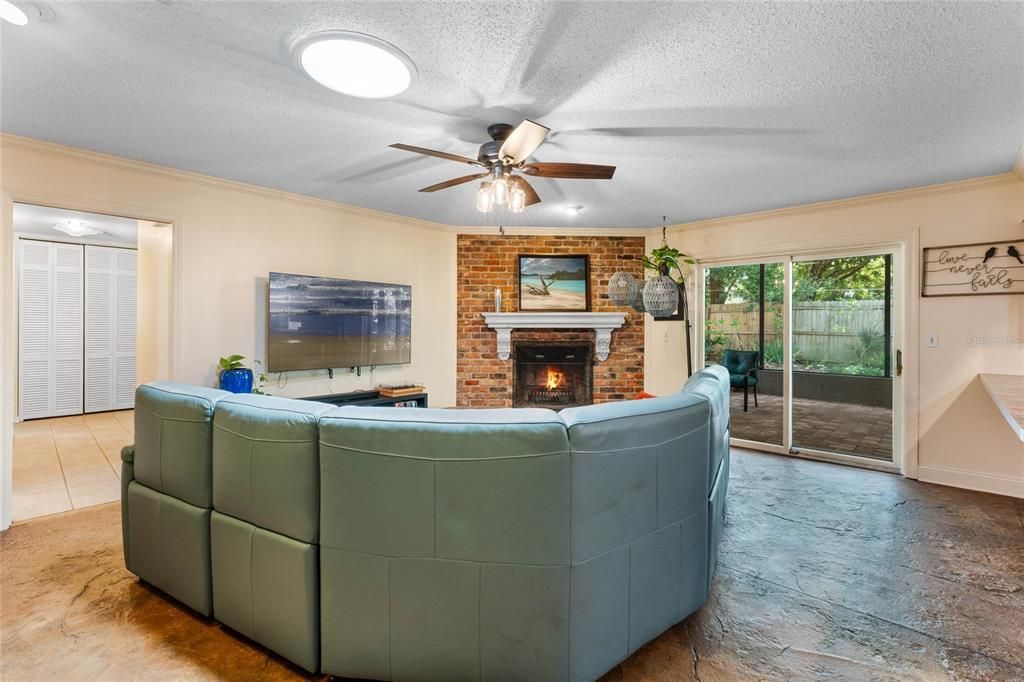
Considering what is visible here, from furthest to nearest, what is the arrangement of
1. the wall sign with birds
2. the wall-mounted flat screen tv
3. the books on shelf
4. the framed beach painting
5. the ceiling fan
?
1. the framed beach painting
2. the books on shelf
3. the wall-mounted flat screen tv
4. the wall sign with birds
5. the ceiling fan

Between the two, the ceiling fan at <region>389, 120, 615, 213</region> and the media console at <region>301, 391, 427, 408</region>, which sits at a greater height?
the ceiling fan at <region>389, 120, 615, 213</region>

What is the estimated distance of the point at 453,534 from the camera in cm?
139

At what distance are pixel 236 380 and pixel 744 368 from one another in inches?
179

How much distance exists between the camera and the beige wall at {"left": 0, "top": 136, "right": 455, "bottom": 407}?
2.96 meters

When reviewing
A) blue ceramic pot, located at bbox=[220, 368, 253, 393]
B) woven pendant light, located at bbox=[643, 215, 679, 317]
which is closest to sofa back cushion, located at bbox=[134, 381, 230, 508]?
blue ceramic pot, located at bbox=[220, 368, 253, 393]

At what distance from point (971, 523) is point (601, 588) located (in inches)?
114

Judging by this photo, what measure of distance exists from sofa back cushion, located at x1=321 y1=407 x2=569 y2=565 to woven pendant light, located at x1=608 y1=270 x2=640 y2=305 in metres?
3.29

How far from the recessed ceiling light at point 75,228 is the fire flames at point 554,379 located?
17.1 feet

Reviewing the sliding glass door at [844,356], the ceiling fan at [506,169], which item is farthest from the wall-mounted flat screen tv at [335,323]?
the sliding glass door at [844,356]

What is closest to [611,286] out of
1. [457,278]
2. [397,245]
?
[457,278]

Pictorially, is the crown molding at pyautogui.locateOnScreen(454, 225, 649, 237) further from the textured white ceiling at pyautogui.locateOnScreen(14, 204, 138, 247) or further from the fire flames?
the textured white ceiling at pyautogui.locateOnScreen(14, 204, 138, 247)

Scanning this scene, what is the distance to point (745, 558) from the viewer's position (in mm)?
2424

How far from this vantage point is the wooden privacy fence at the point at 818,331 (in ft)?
13.4

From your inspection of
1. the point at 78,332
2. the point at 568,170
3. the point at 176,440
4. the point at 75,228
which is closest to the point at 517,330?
the point at 568,170
